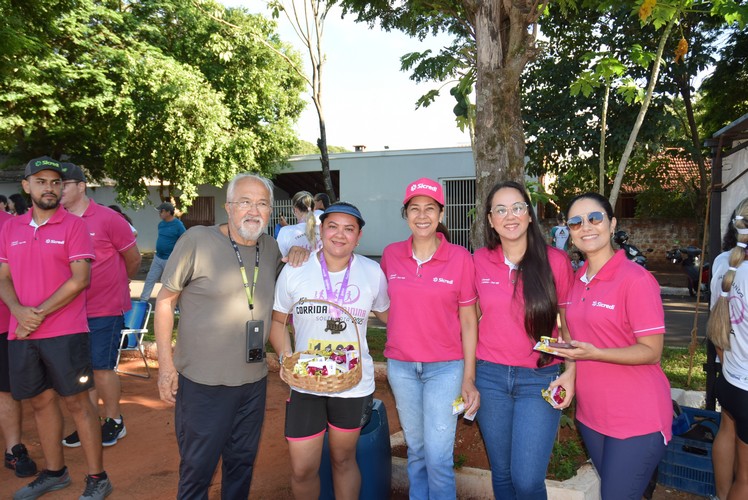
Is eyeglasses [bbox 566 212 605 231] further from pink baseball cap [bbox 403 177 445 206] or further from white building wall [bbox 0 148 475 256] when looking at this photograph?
white building wall [bbox 0 148 475 256]

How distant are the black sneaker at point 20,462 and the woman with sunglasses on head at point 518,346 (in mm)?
3582

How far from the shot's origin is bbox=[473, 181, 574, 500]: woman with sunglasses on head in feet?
9.48

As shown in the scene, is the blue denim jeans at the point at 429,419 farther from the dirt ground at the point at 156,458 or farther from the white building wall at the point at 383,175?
the white building wall at the point at 383,175

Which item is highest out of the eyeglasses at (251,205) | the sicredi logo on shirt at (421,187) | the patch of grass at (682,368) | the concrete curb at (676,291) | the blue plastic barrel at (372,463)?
the sicredi logo on shirt at (421,187)

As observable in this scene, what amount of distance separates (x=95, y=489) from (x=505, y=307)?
306 cm

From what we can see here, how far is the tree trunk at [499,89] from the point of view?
4449 millimetres

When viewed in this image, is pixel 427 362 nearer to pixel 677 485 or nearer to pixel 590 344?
pixel 590 344

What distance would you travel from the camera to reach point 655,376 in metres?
2.67

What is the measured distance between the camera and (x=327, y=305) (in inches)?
121

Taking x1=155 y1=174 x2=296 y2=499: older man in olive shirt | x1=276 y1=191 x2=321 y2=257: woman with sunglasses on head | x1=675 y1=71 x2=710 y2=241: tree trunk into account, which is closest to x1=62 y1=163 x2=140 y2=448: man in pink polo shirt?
x1=276 y1=191 x2=321 y2=257: woman with sunglasses on head

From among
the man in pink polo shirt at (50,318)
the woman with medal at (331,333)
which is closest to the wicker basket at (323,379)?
the woman with medal at (331,333)

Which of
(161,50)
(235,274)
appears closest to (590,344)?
(235,274)

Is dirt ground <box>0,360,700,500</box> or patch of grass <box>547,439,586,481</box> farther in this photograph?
dirt ground <box>0,360,700,500</box>

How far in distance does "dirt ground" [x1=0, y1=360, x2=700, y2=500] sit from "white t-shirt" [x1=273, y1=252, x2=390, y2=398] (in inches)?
61.9
